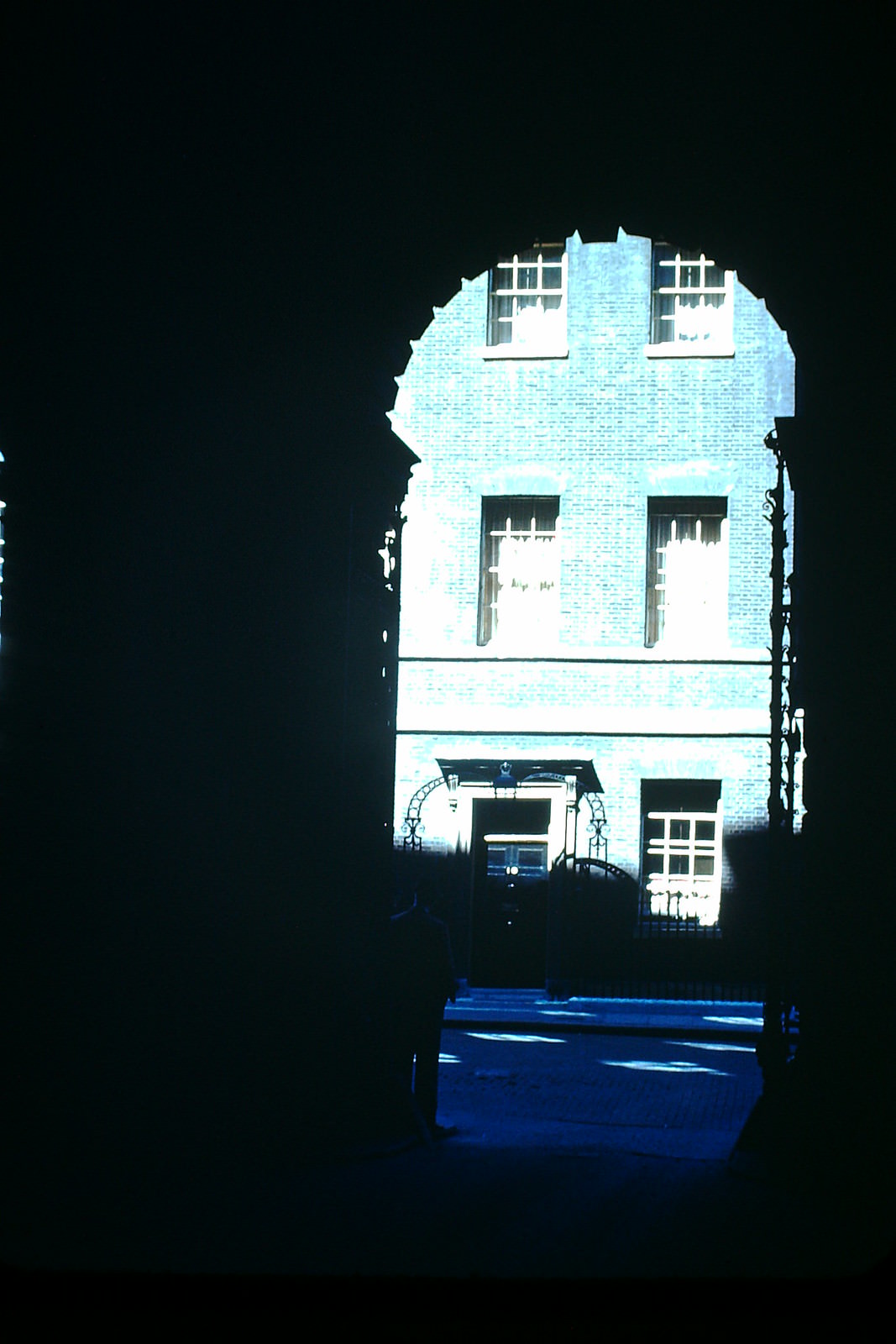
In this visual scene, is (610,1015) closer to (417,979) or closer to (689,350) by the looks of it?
(689,350)

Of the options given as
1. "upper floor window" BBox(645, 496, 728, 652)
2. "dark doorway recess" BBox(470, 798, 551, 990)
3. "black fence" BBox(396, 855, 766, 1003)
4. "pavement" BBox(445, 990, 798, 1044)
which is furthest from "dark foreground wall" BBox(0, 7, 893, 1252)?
"dark doorway recess" BBox(470, 798, 551, 990)

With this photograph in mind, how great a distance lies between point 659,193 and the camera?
29.6 ft

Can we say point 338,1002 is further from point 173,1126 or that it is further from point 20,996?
point 20,996

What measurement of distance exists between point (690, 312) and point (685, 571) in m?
3.64

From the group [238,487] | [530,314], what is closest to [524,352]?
[530,314]

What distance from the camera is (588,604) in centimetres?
2175

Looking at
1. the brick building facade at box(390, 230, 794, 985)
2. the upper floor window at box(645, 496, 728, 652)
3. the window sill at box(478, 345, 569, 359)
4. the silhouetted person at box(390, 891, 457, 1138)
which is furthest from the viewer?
the window sill at box(478, 345, 569, 359)

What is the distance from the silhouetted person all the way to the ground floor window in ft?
35.4

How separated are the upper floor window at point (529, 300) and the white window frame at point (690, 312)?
1384mm

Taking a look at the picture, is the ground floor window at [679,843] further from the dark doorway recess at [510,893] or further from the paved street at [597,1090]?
the paved street at [597,1090]

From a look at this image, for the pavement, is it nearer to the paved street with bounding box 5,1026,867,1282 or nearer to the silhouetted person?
the paved street with bounding box 5,1026,867,1282

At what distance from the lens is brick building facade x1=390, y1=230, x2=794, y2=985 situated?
70.0ft

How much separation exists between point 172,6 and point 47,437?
2260 millimetres

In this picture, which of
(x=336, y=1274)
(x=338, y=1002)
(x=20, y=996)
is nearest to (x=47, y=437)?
(x=20, y=996)
